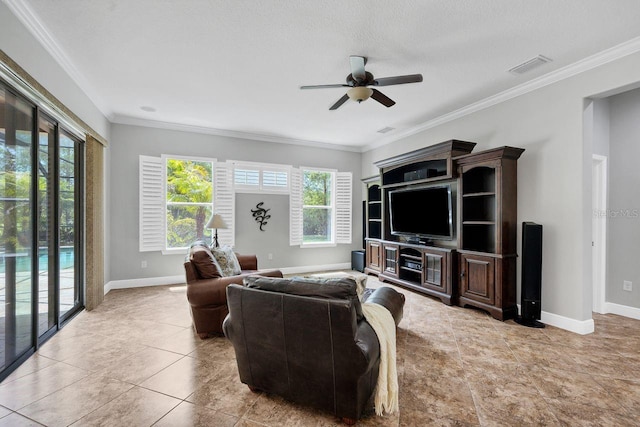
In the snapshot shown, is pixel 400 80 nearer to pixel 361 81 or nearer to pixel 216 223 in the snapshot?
pixel 361 81

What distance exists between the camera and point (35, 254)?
2635mm

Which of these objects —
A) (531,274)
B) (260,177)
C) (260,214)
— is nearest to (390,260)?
(531,274)

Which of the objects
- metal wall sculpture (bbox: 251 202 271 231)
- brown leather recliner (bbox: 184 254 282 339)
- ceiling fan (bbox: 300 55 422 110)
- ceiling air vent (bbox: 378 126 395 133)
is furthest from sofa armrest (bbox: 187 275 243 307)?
ceiling air vent (bbox: 378 126 395 133)

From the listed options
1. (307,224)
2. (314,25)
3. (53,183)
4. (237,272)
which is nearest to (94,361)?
(237,272)

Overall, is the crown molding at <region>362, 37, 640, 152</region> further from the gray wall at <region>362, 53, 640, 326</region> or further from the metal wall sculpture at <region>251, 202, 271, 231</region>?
the metal wall sculpture at <region>251, 202, 271, 231</region>

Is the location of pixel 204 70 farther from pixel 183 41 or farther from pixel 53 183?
pixel 53 183

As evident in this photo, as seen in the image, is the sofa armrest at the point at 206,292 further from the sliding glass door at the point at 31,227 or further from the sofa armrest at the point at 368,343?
the sofa armrest at the point at 368,343

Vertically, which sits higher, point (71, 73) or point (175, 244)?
point (71, 73)

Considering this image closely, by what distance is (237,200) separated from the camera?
5.76 meters

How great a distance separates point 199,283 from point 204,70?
2.26 m

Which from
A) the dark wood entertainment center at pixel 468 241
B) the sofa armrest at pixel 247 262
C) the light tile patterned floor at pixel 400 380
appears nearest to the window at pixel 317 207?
the dark wood entertainment center at pixel 468 241

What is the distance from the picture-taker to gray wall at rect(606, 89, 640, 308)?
3.63 m

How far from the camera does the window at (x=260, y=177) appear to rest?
5.77m

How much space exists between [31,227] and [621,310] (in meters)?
6.34
